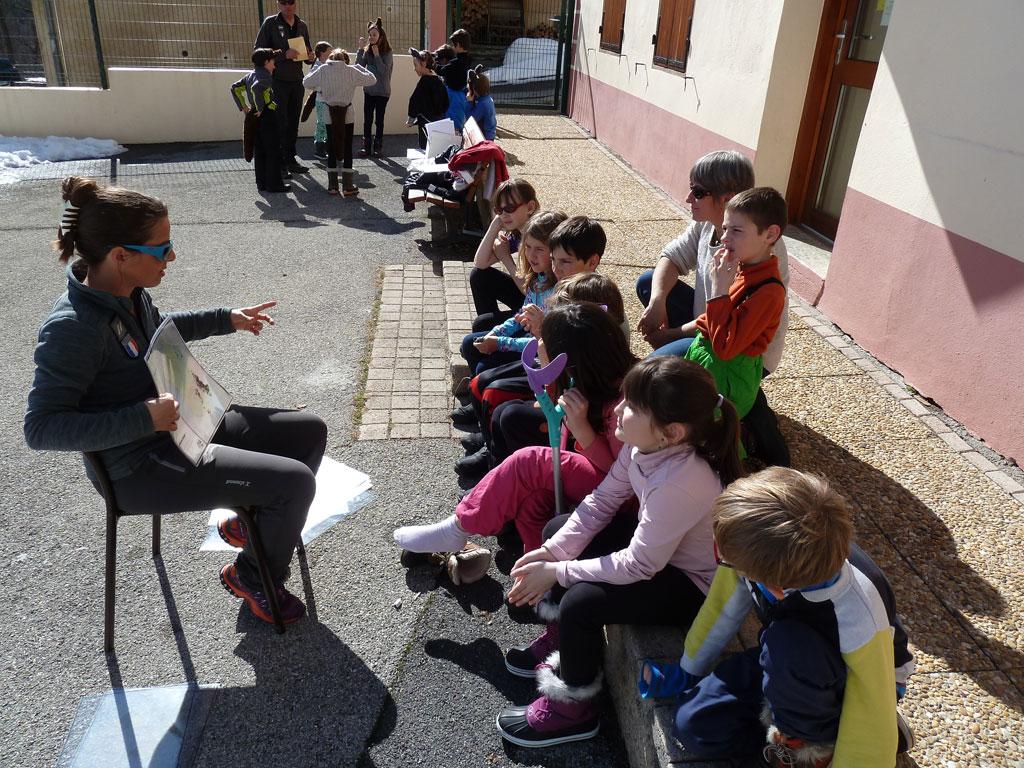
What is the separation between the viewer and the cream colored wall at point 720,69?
651 cm

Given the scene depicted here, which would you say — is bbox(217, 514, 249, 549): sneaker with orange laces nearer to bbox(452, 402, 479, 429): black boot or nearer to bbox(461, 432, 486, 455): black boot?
bbox(461, 432, 486, 455): black boot

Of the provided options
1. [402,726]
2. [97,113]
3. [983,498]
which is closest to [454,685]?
[402,726]

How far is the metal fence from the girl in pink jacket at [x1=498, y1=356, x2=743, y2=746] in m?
12.5

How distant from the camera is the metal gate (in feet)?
48.4

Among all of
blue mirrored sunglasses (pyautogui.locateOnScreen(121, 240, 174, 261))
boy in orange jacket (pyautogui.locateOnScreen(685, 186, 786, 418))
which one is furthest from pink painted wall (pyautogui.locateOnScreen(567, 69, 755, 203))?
blue mirrored sunglasses (pyautogui.locateOnScreen(121, 240, 174, 261))

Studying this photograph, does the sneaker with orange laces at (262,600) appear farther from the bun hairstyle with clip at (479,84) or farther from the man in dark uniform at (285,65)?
the man in dark uniform at (285,65)

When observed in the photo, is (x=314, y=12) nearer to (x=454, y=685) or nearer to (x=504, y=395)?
(x=504, y=395)

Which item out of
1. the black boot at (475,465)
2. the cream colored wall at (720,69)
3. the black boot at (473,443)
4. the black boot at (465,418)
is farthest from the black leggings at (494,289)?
the cream colored wall at (720,69)

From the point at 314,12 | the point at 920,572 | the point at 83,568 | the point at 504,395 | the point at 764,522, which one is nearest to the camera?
the point at 764,522

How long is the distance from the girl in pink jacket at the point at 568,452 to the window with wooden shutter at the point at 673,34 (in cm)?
673

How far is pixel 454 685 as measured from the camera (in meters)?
2.69

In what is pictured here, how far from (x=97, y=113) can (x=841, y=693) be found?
525 inches

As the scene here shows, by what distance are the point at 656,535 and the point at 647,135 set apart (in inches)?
328

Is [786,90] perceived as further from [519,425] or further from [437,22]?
[437,22]
